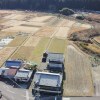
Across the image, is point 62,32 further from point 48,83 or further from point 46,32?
point 48,83

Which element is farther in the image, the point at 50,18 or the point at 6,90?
the point at 50,18

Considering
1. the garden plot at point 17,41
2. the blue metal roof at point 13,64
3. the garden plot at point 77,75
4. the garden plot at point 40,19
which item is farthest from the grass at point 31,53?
the garden plot at point 40,19

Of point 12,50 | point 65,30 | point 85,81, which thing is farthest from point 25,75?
point 65,30

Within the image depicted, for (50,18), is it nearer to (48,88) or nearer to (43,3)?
(43,3)

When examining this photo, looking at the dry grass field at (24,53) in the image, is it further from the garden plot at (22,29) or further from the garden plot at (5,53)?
the garden plot at (22,29)

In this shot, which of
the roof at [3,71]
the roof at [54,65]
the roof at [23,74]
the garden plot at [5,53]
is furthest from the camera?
the garden plot at [5,53]
